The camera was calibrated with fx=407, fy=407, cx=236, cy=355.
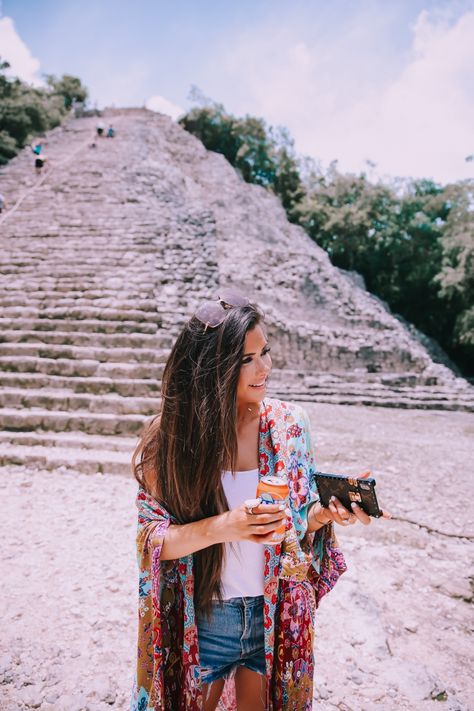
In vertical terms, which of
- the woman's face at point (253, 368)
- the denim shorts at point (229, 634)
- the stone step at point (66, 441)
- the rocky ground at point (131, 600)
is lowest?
the rocky ground at point (131, 600)

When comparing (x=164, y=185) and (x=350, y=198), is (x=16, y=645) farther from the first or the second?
(x=350, y=198)

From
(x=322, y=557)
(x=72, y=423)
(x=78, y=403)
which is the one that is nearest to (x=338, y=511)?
(x=322, y=557)

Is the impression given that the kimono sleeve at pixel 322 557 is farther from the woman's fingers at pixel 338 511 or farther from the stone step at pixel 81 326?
the stone step at pixel 81 326

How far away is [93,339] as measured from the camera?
5.78 meters

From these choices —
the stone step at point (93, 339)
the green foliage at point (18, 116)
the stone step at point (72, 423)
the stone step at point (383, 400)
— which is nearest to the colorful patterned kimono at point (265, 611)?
the stone step at point (72, 423)

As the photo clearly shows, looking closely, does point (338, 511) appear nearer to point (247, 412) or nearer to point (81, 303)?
point (247, 412)

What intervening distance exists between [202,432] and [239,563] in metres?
0.40

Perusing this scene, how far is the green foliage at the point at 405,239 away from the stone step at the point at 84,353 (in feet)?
49.4

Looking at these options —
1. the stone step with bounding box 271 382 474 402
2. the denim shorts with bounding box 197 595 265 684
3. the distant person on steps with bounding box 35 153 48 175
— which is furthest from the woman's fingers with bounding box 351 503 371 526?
the distant person on steps with bounding box 35 153 48 175

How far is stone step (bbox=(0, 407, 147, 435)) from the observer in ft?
15.3

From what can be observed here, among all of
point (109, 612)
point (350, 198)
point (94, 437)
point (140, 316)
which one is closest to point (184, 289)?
point (140, 316)

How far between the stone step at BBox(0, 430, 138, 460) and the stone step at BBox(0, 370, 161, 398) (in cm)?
72

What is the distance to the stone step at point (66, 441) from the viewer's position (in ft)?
14.4

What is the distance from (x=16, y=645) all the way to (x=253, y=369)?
6.57ft
